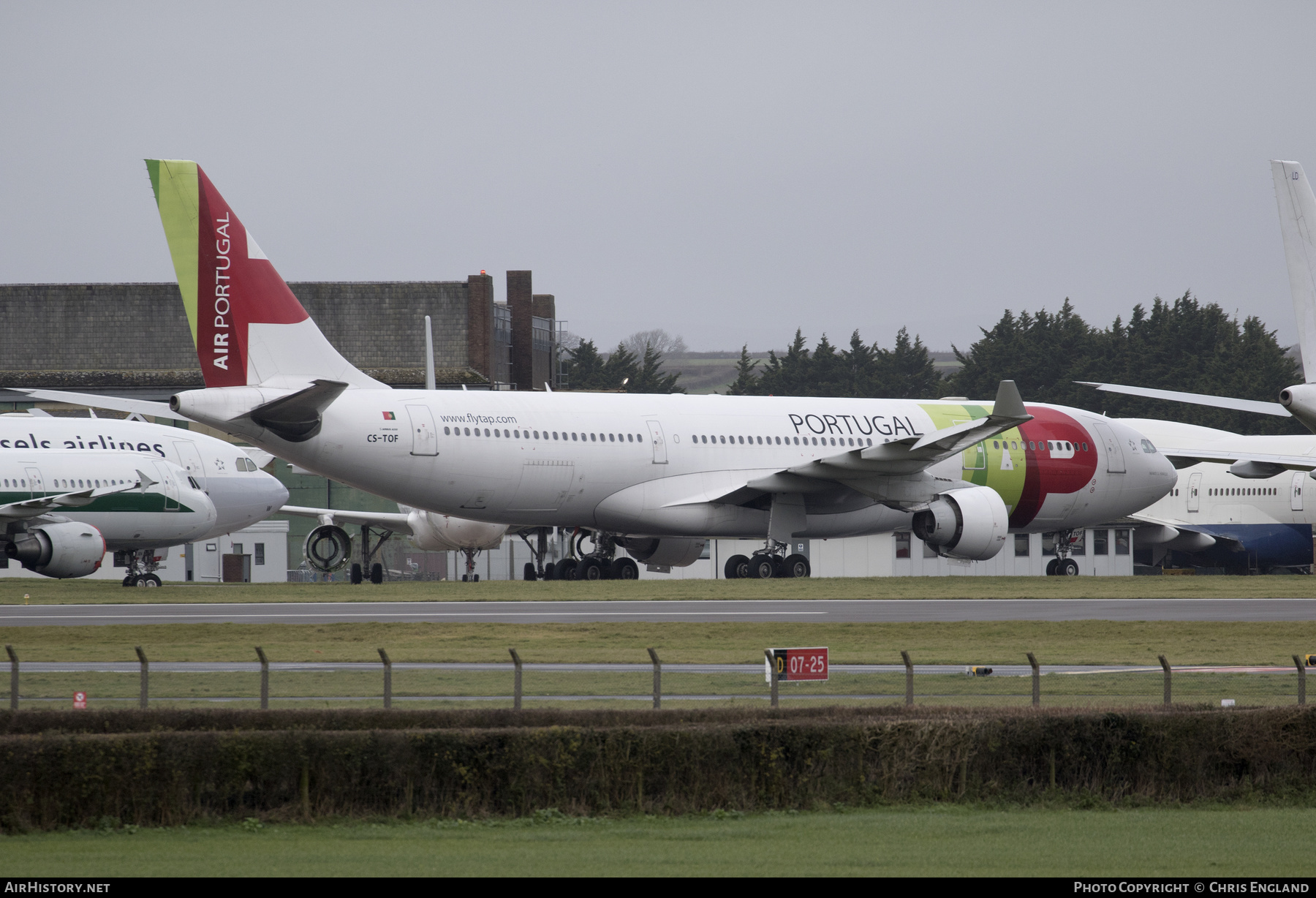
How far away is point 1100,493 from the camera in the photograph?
40594 millimetres

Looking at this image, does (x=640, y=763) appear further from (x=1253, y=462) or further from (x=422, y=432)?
(x=1253, y=462)

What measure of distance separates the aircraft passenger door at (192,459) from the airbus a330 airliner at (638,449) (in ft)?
40.2

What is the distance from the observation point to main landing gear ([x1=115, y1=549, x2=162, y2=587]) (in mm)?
41281

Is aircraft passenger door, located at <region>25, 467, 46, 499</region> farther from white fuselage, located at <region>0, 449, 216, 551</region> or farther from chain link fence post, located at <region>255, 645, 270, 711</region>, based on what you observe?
chain link fence post, located at <region>255, 645, 270, 711</region>

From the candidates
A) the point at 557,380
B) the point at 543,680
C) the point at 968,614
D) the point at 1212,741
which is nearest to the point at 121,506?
the point at 968,614

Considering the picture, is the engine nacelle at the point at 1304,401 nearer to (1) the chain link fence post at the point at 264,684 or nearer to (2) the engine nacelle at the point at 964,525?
(2) the engine nacelle at the point at 964,525

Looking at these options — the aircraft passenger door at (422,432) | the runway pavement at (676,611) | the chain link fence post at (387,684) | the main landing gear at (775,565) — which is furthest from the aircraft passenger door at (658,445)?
the chain link fence post at (387,684)

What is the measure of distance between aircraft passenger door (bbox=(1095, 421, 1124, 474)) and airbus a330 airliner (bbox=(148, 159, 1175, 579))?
0.18 ft

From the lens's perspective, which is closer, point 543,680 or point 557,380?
point 543,680

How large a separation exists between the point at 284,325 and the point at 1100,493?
21.2m

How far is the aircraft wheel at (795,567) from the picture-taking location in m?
35.9

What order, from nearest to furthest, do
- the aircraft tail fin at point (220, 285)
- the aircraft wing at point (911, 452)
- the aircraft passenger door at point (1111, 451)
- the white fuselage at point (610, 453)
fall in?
1. the aircraft tail fin at point (220, 285)
2. the white fuselage at point (610, 453)
3. the aircraft wing at point (911, 452)
4. the aircraft passenger door at point (1111, 451)

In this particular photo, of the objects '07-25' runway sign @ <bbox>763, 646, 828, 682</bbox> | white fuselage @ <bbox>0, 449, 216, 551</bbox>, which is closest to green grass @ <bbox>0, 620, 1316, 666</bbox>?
'07-25' runway sign @ <bbox>763, 646, 828, 682</bbox>
